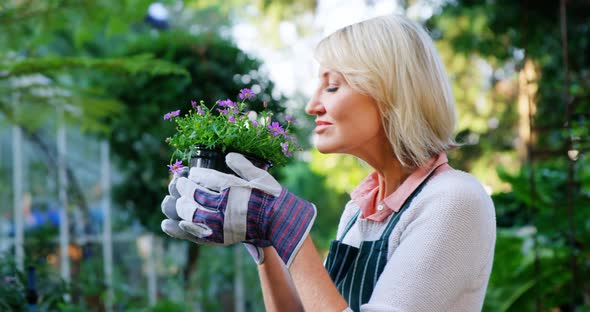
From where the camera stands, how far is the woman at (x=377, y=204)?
1.20 metres

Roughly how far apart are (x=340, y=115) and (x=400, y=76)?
142 millimetres

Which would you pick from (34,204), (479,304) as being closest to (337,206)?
(34,204)

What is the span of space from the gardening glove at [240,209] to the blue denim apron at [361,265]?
0.66 feet

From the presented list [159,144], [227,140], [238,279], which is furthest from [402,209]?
[238,279]

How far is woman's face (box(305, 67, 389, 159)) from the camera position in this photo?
1.32m

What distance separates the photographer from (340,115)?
52.0 inches

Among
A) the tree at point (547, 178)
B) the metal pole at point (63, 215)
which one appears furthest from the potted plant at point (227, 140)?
the metal pole at point (63, 215)

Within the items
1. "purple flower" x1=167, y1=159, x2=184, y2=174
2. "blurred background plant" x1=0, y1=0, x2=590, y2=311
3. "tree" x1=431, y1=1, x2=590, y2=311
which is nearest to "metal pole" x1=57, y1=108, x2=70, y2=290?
"blurred background plant" x1=0, y1=0, x2=590, y2=311

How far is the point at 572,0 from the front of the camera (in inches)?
224

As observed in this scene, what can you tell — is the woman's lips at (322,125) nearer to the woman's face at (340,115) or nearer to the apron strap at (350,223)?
the woman's face at (340,115)

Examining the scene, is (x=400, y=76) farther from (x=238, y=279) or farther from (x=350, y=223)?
(x=238, y=279)

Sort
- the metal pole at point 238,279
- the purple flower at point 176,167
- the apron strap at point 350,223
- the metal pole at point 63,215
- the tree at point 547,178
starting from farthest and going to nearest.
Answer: the metal pole at point 238,279 < the metal pole at point 63,215 < the tree at point 547,178 < the apron strap at point 350,223 < the purple flower at point 176,167

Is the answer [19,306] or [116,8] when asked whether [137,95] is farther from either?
[19,306]

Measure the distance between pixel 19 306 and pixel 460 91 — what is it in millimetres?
9425
